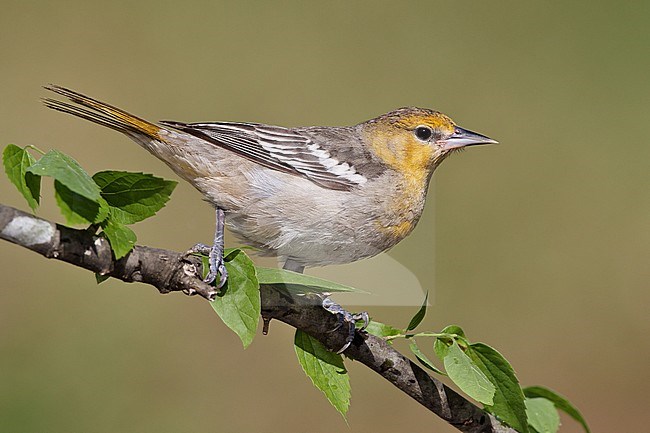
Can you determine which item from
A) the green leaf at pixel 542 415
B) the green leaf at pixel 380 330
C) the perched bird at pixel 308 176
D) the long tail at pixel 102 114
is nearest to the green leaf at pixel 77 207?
the long tail at pixel 102 114

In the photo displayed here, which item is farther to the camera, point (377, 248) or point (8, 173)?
point (377, 248)

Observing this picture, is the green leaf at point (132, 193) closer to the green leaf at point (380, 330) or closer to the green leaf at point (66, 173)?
the green leaf at point (66, 173)

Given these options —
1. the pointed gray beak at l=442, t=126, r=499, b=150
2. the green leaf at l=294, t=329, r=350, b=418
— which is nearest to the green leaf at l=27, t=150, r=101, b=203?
the green leaf at l=294, t=329, r=350, b=418

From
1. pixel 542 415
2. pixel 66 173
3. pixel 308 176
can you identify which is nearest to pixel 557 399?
pixel 542 415

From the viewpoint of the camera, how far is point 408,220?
4.41 feet

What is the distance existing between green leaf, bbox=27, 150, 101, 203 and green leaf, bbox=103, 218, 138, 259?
3cm

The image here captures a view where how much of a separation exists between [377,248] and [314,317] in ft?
1.55

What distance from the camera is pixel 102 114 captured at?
1078 millimetres

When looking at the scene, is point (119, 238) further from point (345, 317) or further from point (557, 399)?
point (557, 399)

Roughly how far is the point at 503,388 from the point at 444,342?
0.25ft

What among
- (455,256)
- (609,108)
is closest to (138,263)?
(455,256)

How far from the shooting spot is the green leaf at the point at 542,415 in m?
0.96

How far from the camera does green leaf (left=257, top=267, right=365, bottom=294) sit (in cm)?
68

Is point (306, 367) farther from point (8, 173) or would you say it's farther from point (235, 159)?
point (235, 159)
